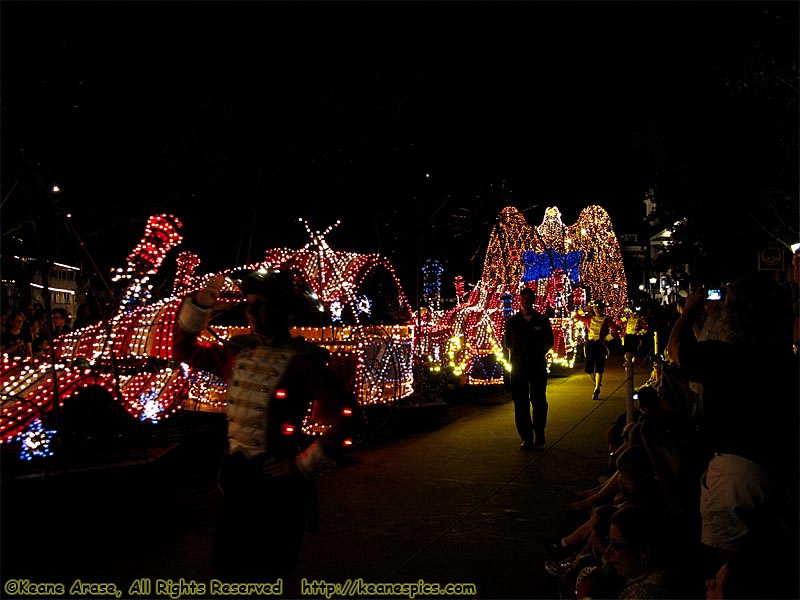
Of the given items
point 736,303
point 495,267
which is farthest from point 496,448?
point 495,267

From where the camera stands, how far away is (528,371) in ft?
26.9

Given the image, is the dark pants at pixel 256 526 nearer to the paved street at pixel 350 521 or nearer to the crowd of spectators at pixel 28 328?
the paved street at pixel 350 521

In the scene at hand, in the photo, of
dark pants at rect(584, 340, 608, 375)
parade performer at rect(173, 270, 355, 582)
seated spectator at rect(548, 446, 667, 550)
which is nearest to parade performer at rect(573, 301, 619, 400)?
dark pants at rect(584, 340, 608, 375)

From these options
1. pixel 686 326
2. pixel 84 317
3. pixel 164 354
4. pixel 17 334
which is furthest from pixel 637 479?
pixel 84 317

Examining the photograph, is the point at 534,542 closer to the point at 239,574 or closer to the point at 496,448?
the point at 239,574

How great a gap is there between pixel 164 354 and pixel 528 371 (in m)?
A: 4.37

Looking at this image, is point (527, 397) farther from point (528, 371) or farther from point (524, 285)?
point (524, 285)

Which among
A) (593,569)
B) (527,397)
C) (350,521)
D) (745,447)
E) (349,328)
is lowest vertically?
(350,521)

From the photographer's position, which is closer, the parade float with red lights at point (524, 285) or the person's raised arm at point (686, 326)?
the person's raised arm at point (686, 326)

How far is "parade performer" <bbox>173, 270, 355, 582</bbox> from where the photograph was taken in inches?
114

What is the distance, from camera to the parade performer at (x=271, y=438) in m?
2.90

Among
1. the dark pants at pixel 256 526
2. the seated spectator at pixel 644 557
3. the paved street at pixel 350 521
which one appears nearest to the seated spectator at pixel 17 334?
the paved street at pixel 350 521

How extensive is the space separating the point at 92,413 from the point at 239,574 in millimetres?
3464

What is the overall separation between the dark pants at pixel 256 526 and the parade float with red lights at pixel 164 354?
0.48 metres
